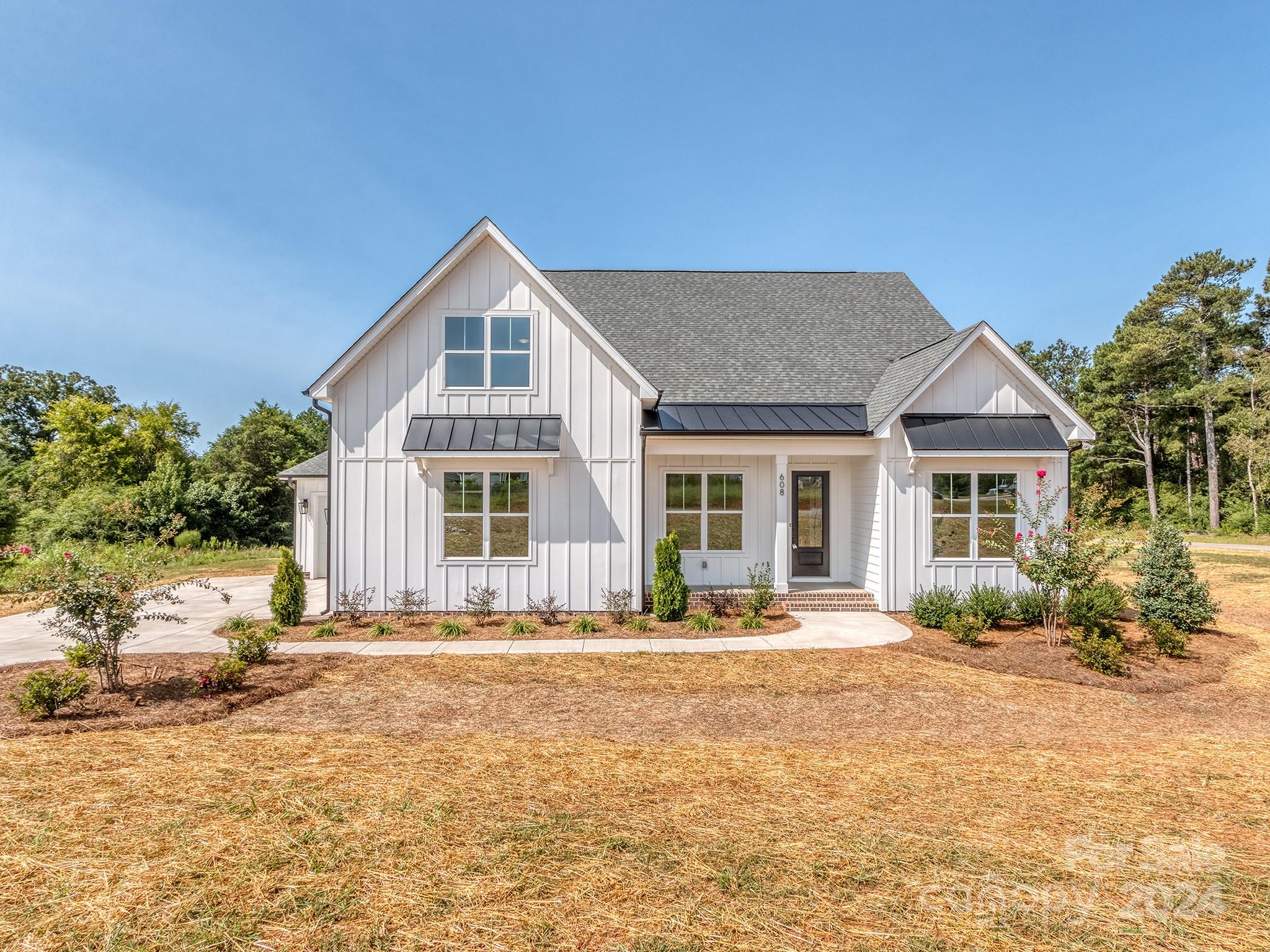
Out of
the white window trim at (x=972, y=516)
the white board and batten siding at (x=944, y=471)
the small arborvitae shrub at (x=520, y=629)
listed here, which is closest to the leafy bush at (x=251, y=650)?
the small arborvitae shrub at (x=520, y=629)

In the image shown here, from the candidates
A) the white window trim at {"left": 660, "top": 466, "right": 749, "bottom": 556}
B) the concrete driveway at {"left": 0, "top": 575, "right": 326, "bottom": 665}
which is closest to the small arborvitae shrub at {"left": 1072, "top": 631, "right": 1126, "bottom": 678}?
the white window trim at {"left": 660, "top": 466, "right": 749, "bottom": 556}

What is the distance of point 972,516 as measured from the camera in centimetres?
1254

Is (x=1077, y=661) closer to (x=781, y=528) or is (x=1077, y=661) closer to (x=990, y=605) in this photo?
(x=990, y=605)

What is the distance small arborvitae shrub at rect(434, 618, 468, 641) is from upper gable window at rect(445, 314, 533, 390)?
472 cm

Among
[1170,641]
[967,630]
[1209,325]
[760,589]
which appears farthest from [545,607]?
[1209,325]

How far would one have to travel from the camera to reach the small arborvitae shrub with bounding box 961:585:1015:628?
1152 centimetres

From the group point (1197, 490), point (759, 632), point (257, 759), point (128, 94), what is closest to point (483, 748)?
point (257, 759)

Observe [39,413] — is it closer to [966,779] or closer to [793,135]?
[793,135]

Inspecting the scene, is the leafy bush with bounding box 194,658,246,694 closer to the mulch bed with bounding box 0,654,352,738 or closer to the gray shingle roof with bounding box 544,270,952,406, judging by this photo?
the mulch bed with bounding box 0,654,352,738

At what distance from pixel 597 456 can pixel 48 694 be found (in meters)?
8.49

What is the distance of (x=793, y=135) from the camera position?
54.2 ft

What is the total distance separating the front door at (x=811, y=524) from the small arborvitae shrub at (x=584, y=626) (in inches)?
223

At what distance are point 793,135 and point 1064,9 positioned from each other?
6277mm

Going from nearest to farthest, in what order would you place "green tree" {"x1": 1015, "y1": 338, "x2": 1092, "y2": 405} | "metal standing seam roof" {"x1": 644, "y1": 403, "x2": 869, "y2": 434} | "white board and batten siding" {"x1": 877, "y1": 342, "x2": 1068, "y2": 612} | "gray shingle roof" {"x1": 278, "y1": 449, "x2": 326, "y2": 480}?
"white board and batten siding" {"x1": 877, "y1": 342, "x2": 1068, "y2": 612}, "metal standing seam roof" {"x1": 644, "y1": 403, "x2": 869, "y2": 434}, "gray shingle roof" {"x1": 278, "y1": 449, "x2": 326, "y2": 480}, "green tree" {"x1": 1015, "y1": 338, "x2": 1092, "y2": 405}
